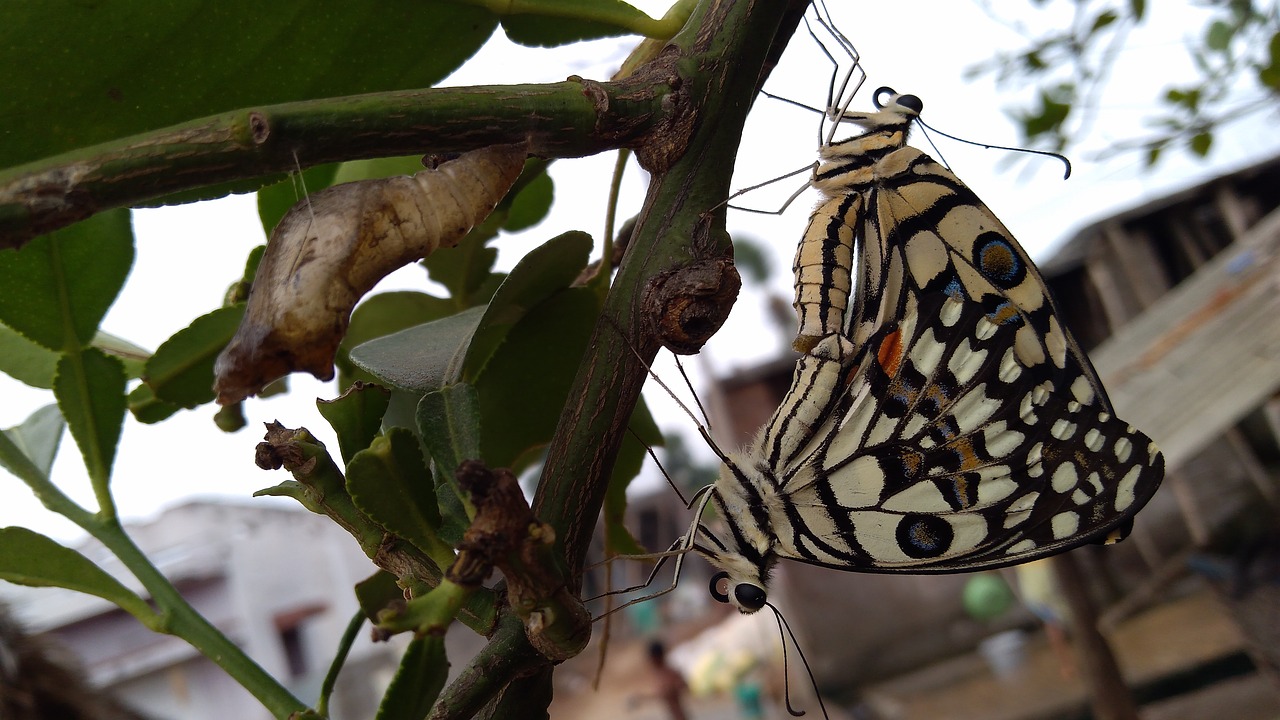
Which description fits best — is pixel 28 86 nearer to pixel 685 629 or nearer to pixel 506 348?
pixel 506 348

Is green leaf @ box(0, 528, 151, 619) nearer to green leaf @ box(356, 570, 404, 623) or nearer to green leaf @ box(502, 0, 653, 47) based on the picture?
green leaf @ box(356, 570, 404, 623)

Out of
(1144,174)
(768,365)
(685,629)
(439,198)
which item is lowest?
(685,629)

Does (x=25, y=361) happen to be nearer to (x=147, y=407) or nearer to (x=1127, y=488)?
(x=147, y=407)

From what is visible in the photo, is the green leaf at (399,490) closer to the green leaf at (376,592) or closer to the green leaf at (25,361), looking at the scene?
the green leaf at (376,592)

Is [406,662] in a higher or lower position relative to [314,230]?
lower

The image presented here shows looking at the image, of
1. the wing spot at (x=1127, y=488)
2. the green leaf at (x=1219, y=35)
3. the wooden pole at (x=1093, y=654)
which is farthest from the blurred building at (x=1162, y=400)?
the wing spot at (x=1127, y=488)

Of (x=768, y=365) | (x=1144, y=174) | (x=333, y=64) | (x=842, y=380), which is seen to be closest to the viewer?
Result: (x=333, y=64)

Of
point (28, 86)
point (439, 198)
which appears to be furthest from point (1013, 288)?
point (28, 86)
